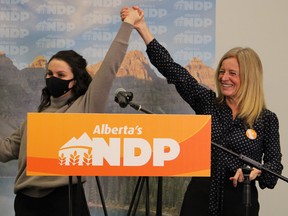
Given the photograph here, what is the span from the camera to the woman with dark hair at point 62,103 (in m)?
1.86

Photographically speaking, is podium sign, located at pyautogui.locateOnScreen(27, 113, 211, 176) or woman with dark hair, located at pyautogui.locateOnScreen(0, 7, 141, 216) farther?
woman with dark hair, located at pyautogui.locateOnScreen(0, 7, 141, 216)

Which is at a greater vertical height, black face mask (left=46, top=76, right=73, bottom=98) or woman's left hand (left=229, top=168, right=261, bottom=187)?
black face mask (left=46, top=76, right=73, bottom=98)

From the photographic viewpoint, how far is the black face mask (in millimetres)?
1942

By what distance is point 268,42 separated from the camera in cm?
284

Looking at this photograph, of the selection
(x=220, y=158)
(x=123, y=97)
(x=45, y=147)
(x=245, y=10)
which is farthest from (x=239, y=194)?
(x=245, y=10)

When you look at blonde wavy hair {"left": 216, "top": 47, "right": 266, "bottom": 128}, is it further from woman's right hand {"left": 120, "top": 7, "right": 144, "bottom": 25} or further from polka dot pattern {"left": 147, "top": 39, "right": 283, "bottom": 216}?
woman's right hand {"left": 120, "top": 7, "right": 144, "bottom": 25}

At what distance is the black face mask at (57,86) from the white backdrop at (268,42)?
1.21 meters

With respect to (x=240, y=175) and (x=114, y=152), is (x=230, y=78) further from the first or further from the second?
(x=114, y=152)

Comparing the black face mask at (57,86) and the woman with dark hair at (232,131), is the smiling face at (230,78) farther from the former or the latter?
the black face mask at (57,86)

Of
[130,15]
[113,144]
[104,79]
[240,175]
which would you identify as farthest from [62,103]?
[240,175]

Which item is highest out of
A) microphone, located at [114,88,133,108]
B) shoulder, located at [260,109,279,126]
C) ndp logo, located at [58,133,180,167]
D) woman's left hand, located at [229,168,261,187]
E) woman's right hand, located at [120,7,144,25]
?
woman's right hand, located at [120,7,144,25]

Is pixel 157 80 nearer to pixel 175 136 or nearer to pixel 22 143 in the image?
pixel 22 143

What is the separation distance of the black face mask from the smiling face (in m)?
0.75

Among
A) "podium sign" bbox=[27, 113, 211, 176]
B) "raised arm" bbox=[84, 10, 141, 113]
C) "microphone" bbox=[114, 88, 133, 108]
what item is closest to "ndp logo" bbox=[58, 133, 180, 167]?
"podium sign" bbox=[27, 113, 211, 176]
